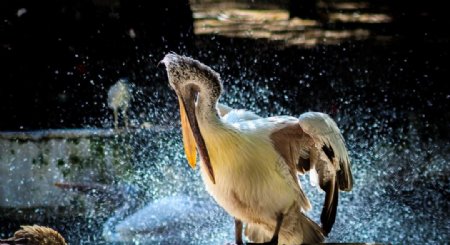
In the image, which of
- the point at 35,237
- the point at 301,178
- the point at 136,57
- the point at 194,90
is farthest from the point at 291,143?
the point at 136,57

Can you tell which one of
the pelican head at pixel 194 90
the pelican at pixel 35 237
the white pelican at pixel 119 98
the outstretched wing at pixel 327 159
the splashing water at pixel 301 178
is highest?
Answer: the pelican head at pixel 194 90

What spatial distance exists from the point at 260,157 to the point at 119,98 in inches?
146

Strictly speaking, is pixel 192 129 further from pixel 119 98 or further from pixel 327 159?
pixel 119 98

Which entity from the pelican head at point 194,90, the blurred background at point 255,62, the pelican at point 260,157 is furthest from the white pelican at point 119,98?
the pelican head at point 194,90

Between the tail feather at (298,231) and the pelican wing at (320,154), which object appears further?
the tail feather at (298,231)

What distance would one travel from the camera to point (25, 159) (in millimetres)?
5438

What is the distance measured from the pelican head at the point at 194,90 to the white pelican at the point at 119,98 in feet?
11.7

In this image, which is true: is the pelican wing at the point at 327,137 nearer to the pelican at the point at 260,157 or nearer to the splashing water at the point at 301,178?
the pelican at the point at 260,157

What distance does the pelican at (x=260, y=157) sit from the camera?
2.48 m

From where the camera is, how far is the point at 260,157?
2590 millimetres

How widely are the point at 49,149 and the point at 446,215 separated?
10.8 ft

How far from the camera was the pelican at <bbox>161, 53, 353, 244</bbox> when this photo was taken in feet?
8.15

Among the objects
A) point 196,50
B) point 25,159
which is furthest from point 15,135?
point 196,50

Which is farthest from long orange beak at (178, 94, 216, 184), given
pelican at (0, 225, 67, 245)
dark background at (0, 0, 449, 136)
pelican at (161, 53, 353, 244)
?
dark background at (0, 0, 449, 136)
